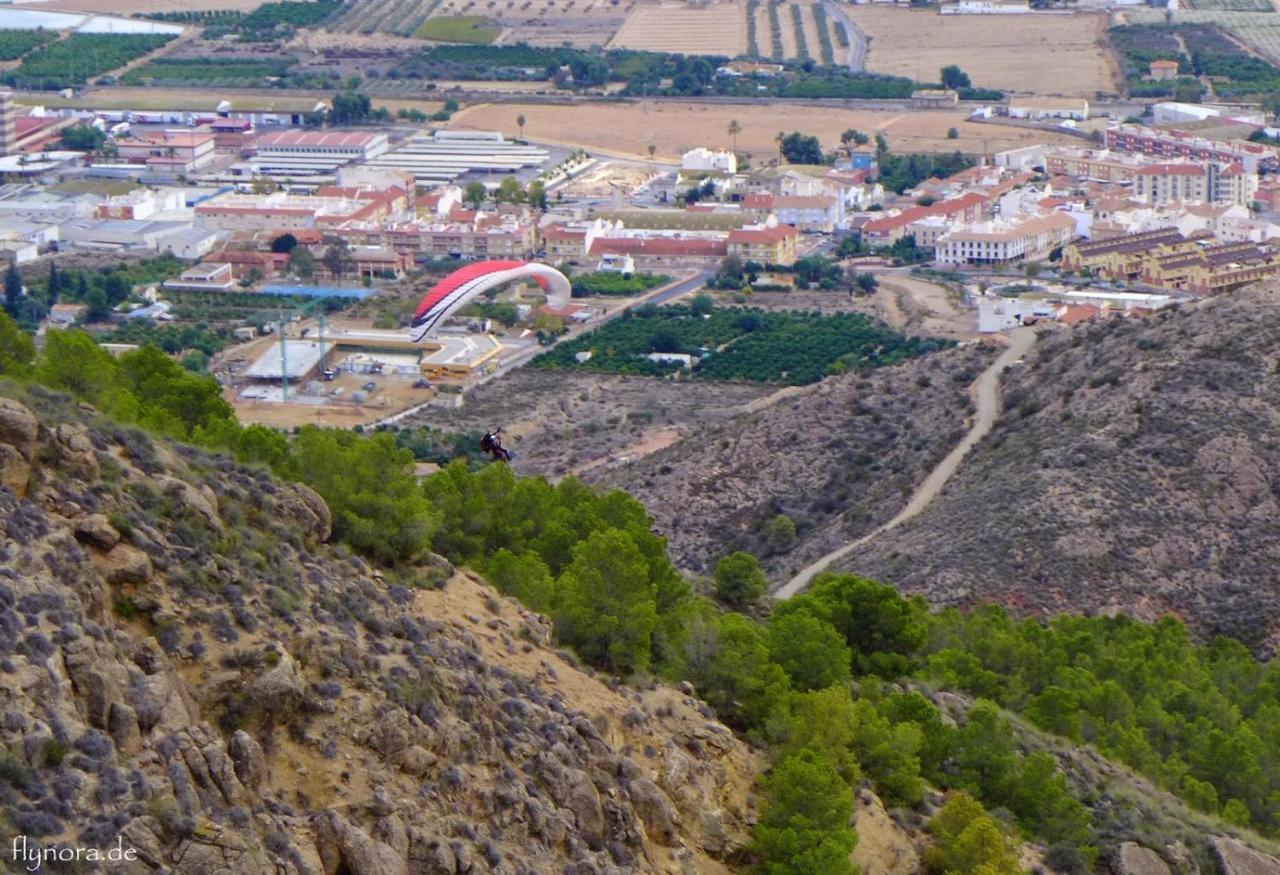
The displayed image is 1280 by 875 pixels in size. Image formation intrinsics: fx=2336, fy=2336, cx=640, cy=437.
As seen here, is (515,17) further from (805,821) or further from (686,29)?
(805,821)

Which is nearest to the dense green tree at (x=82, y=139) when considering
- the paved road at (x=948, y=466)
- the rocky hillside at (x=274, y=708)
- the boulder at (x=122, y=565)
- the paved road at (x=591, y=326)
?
the paved road at (x=591, y=326)

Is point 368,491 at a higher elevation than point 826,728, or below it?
higher

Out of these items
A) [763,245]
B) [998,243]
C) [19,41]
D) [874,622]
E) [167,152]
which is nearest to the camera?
[874,622]

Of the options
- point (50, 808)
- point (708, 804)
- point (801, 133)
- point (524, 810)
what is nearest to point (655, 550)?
point (708, 804)

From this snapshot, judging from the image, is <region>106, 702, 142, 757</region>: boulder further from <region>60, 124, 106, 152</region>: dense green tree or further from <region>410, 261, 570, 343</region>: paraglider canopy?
<region>60, 124, 106, 152</region>: dense green tree

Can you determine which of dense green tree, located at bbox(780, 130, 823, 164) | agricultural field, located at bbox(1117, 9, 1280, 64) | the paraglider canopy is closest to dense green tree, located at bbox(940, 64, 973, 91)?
dense green tree, located at bbox(780, 130, 823, 164)

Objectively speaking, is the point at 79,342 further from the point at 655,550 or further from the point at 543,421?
the point at 543,421

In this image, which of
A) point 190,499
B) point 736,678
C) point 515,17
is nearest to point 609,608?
point 736,678
